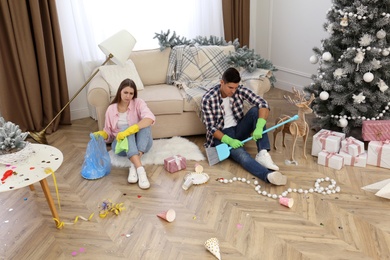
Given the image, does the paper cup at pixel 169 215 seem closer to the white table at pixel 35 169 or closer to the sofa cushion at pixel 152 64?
the white table at pixel 35 169

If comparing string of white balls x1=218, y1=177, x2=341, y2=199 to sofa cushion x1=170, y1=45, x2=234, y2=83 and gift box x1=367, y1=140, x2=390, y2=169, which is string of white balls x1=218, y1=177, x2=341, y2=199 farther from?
sofa cushion x1=170, y1=45, x2=234, y2=83

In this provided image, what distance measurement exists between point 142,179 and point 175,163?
0.98 feet

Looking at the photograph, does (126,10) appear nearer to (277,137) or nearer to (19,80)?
(19,80)

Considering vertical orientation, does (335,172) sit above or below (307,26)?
below

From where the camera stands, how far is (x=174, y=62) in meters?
3.88

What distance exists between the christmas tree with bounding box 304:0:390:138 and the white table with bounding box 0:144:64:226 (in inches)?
86.6

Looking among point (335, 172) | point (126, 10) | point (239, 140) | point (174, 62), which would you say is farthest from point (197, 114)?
point (126, 10)

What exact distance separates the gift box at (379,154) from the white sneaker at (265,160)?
0.74 m

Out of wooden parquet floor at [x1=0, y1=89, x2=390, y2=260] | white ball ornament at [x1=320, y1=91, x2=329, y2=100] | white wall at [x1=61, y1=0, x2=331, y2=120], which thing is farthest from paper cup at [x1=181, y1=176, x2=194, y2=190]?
white wall at [x1=61, y1=0, x2=331, y2=120]

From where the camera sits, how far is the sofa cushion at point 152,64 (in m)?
3.82

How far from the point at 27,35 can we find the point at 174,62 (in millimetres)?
1372

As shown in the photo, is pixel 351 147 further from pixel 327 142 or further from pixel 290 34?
pixel 290 34

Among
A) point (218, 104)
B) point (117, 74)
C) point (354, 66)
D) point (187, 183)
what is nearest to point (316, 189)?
point (187, 183)

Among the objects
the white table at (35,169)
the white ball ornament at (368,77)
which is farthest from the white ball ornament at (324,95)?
the white table at (35,169)
